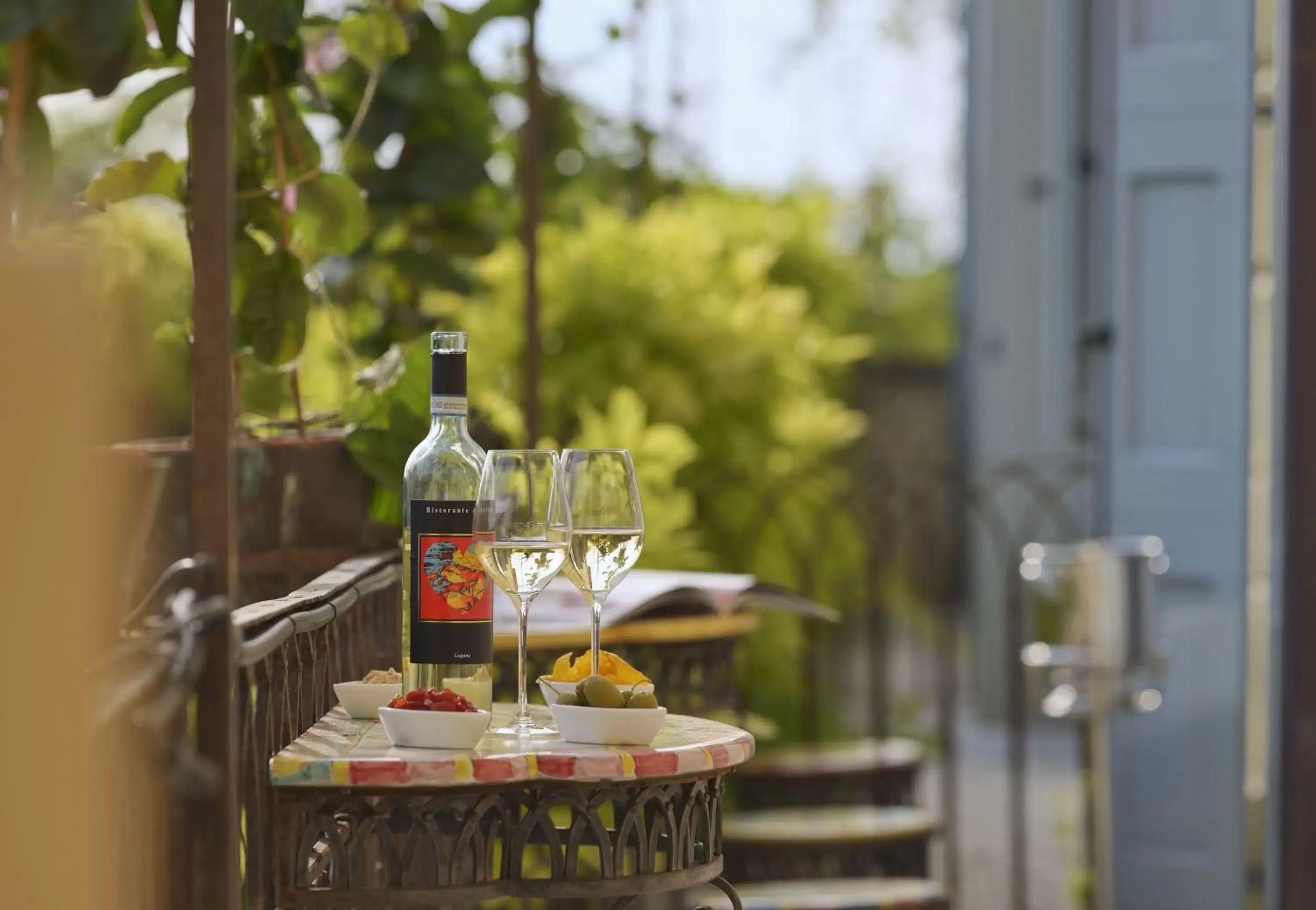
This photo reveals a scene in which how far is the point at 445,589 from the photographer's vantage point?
1.17m

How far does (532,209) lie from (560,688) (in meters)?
1.25

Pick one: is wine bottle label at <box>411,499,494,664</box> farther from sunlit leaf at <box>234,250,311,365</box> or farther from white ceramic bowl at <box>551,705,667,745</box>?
sunlit leaf at <box>234,250,311,365</box>

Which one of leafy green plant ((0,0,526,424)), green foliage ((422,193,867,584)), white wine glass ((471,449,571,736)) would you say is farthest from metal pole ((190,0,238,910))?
green foliage ((422,193,867,584))

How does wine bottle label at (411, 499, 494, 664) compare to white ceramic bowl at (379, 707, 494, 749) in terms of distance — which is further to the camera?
wine bottle label at (411, 499, 494, 664)

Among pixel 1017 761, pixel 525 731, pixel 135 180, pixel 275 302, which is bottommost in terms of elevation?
pixel 1017 761

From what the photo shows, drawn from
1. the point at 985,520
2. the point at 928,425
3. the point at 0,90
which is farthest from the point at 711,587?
the point at 928,425

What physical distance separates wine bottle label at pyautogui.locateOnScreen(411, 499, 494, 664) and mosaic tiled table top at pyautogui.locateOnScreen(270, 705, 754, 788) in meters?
0.08

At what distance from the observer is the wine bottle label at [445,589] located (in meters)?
1.17

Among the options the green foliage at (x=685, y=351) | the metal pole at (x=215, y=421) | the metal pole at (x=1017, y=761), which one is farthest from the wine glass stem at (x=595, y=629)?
the metal pole at (x=1017, y=761)

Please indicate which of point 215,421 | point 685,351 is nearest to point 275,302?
point 215,421

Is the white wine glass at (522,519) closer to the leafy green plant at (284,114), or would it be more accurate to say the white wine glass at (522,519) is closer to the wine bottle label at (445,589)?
the wine bottle label at (445,589)

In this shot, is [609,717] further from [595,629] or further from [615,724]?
[595,629]

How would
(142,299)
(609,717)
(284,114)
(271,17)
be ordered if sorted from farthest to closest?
(142,299) → (284,114) → (271,17) → (609,717)

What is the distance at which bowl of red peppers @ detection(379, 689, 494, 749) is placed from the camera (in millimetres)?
1049
